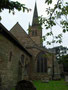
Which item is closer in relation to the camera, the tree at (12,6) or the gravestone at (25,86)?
the tree at (12,6)

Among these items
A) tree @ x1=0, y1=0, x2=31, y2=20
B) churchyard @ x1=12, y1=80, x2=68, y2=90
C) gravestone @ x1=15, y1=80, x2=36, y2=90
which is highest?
tree @ x1=0, y1=0, x2=31, y2=20

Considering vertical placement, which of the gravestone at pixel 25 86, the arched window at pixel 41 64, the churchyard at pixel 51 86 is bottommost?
the churchyard at pixel 51 86

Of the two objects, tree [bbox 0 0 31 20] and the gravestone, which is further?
the gravestone

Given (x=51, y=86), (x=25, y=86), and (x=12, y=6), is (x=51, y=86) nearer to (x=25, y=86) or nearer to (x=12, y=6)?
(x=25, y=86)

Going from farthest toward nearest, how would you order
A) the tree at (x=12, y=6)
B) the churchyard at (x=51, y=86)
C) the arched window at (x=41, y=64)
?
the arched window at (x=41, y=64) → the churchyard at (x=51, y=86) → the tree at (x=12, y=6)

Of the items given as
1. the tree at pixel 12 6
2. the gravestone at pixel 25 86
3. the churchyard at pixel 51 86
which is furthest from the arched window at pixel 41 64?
the tree at pixel 12 6

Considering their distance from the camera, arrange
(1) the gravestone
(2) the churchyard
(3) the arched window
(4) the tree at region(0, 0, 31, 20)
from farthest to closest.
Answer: (3) the arched window, (2) the churchyard, (1) the gravestone, (4) the tree at region(0, 0, 31, 20)

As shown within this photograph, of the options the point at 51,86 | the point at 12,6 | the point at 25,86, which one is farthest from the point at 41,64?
the point at 12,6

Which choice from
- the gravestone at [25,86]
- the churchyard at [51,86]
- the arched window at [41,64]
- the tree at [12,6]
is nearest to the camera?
the tree at [12,6]

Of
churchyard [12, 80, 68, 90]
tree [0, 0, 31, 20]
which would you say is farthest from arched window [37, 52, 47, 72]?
tree [0, 0, 31, 20]

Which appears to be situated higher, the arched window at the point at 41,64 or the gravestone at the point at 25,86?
the arched window at the point at 41,64

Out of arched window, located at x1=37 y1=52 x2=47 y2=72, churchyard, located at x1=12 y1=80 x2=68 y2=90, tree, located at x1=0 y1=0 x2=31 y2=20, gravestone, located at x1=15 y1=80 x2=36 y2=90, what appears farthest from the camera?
arched window, located at x1=37 y1=52 x2=47 y2=72

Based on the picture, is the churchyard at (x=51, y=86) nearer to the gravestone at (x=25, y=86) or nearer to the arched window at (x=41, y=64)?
the gravestone at (x=25, y=86)

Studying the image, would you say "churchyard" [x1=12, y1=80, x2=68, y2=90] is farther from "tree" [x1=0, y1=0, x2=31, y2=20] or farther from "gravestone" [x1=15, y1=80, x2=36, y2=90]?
"tree" [x1=0, y1=0, x2=31, y2=20]
